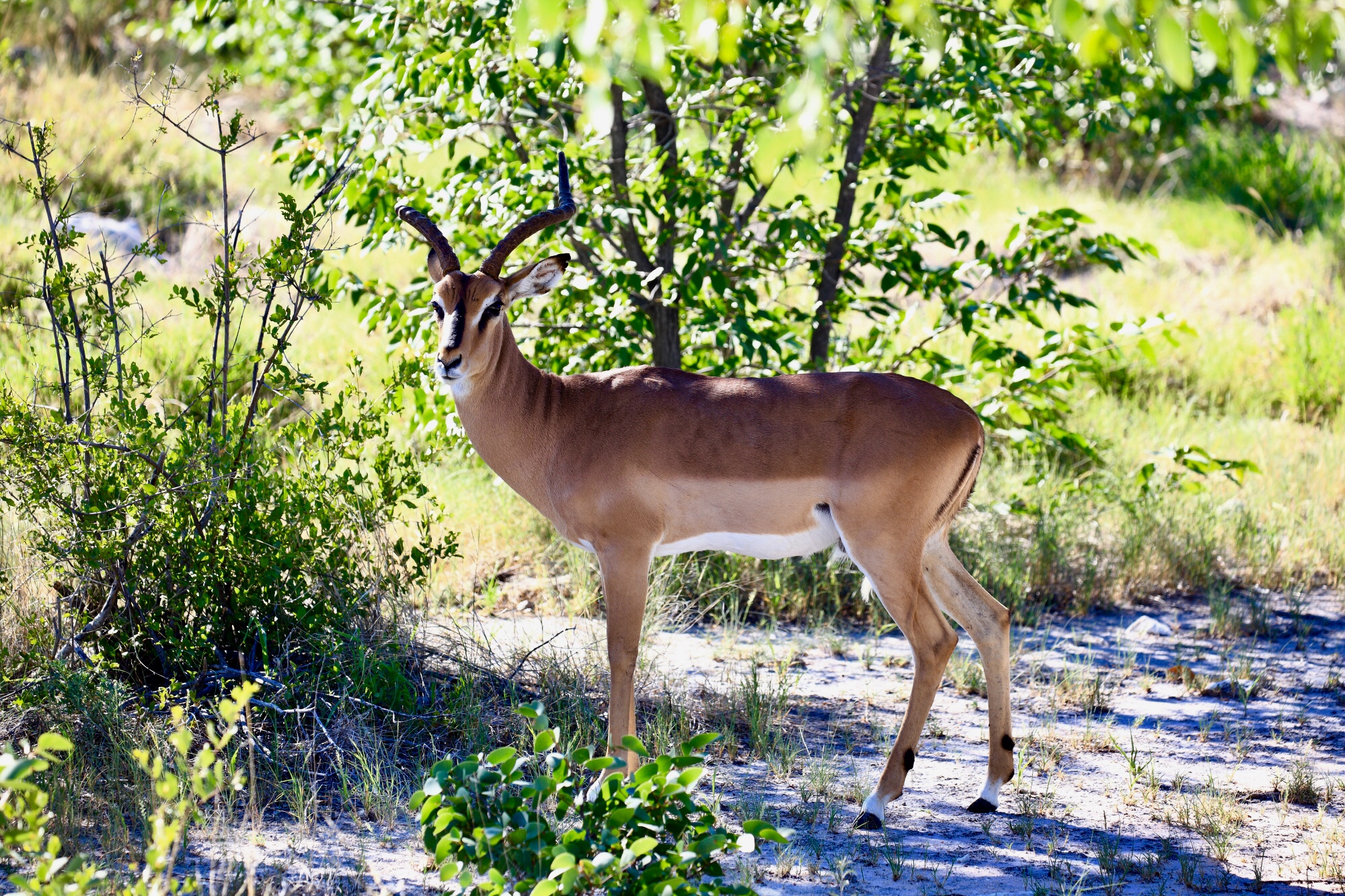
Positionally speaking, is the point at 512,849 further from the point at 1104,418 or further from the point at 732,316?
the point at 1104,418

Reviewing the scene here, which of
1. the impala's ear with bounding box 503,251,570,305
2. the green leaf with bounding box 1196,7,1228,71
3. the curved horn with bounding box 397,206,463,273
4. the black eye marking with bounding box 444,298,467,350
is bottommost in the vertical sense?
the black eye marking with bounding box 444,298,467,350

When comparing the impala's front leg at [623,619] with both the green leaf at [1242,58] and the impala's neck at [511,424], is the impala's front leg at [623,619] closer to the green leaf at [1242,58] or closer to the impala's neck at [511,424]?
the impala's neck at [511,424]

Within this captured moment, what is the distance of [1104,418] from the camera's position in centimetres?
952

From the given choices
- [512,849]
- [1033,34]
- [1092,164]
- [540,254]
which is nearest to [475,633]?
[540,254]

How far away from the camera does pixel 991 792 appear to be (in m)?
4.62

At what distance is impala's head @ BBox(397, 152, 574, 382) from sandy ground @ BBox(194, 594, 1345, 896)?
122 centimetres

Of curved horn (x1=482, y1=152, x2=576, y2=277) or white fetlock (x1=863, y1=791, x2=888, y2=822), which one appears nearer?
white fetlock (x1=863, y1=791, x2=888, y2=822)

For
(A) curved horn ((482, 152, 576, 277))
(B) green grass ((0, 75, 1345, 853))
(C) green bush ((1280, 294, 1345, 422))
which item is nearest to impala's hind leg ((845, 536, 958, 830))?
(B) green grass ((0, 75, 1345, 853))

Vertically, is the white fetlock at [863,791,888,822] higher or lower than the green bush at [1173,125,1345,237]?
lower

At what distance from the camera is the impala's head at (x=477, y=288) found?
4594 millimetres

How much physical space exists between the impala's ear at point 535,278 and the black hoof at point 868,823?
7.82ft

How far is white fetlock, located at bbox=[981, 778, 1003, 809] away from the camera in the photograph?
15.1 ft

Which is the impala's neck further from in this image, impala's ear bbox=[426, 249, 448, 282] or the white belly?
the white belly

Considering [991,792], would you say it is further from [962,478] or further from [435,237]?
[435,237]
